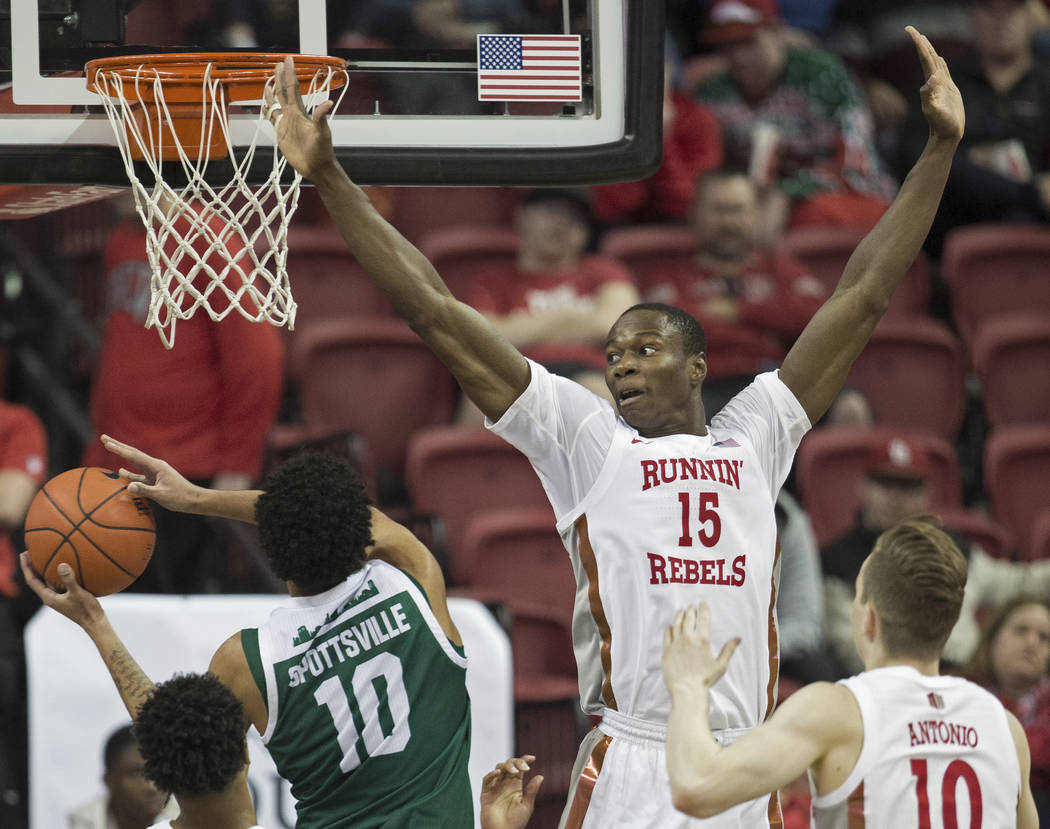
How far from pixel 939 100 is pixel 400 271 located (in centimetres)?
151

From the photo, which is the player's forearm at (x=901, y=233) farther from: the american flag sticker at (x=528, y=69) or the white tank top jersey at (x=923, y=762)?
the white tank top jersey at (x=923, y=762)

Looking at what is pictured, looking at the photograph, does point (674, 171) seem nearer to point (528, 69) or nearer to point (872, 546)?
point (872, 546)

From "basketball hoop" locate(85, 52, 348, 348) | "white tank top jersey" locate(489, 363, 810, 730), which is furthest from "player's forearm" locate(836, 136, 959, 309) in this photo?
"basketball hoop" locate(85, 52, 348, 348)

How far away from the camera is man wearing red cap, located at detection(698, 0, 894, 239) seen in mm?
8953

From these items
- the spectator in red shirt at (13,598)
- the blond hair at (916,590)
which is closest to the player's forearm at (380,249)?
the blond hair at (916,590)

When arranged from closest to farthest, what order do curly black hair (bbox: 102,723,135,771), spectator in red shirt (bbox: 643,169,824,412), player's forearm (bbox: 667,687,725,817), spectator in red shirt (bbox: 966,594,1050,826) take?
player's forearm (bbox: 667,687,725,817) → curly black hair (bbox: 102,723,135,771) → spectator in red shirt (bbox: 966,594,1050,826) → spectator in red shirt (bbox: 643,169,824,412)

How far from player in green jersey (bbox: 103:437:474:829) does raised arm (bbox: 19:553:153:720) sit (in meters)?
0.20

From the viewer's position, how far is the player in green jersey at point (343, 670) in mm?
4180

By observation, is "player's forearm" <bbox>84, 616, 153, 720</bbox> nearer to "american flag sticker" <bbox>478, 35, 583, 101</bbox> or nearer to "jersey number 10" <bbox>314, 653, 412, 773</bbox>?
"jersey number 10" <bbox>314, 653, 412, 773</bbox>

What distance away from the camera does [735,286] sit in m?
8.24

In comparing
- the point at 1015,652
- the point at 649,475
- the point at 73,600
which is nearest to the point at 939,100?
the point at 649,475

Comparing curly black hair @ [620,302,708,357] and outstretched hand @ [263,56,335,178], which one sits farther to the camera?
curly black hair @ [620,302,708,357]

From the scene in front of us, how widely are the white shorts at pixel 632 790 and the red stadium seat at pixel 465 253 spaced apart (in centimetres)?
433

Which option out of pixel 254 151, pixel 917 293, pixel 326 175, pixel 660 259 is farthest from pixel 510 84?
pixel 917 293
